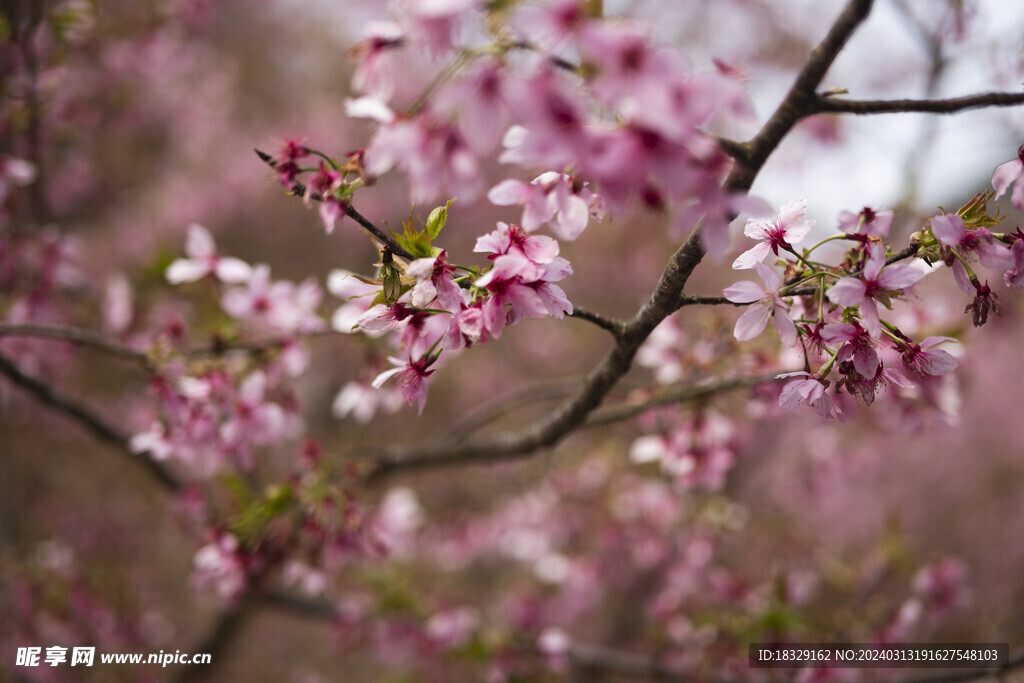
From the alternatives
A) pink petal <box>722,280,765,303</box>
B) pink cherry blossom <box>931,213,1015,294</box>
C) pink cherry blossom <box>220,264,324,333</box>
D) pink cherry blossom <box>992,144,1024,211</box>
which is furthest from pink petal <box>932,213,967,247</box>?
pink cherry blossom <box>220,264,324,333</box>

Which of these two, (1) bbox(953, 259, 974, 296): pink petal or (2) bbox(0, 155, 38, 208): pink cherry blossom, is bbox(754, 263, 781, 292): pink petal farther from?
(2) bbox(0, 155, 38, 208): pink cherry blossom

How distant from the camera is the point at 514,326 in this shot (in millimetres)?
2227

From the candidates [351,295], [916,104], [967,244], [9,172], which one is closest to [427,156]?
[351,295]

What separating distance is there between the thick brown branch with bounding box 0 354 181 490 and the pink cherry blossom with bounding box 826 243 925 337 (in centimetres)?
188

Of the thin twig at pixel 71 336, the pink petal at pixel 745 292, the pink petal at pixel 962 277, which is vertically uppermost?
the thin twig at pixel 71 336

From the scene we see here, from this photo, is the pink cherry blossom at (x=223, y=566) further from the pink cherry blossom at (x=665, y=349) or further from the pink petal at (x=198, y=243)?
the pink cherry blossom at (x=665, y=349)

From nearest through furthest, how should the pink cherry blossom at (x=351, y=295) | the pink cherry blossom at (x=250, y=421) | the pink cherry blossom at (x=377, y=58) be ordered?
the pink cherry blossom at (x=377, y=58), the pink cherry blossom at (x=351, y=295), the pink cherry blossom at (x=250, y=421)

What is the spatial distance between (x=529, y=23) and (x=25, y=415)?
4.63 meters

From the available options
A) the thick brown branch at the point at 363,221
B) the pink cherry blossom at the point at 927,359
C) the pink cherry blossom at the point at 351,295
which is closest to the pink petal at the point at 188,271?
the pink cherry blossom at the point at 351,295

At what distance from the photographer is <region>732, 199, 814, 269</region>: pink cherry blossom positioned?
831 millimetres

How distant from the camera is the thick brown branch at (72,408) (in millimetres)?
1476

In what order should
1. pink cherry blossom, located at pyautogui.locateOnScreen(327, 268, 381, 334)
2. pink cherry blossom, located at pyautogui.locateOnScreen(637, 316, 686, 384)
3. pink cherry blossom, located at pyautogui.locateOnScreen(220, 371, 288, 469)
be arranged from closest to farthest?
pink cherry blossom, located at pyautogui.locateOnScreen(327, 268, 381, 334), pink cherry blossom, located at pyautogui.locateOnScreen(220, 371, 288, 469), pink cherry blossom, located at pyautogui.locateOnScreen(637, 316, 686, 384)

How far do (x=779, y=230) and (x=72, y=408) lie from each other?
1.92 m

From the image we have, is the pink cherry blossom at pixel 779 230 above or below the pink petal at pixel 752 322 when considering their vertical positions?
above
